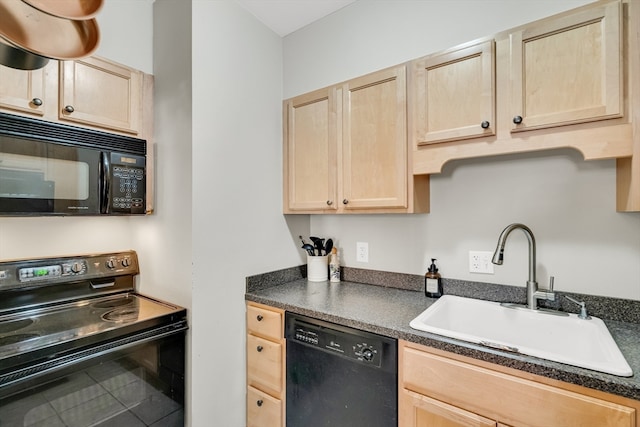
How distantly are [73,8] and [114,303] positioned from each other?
4.82ft

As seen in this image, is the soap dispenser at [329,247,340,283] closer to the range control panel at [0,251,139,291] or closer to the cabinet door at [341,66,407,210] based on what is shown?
the cabinet door at [341,66,407,210]

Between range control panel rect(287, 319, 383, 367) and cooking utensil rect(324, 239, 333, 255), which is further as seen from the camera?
cooking utensil rect(324, 239, 333, 255)

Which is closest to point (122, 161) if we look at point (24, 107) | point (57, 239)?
point (24, 107)

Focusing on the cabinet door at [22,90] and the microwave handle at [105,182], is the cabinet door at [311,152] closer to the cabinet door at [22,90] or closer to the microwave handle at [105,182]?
the microwave handle at [105,182]

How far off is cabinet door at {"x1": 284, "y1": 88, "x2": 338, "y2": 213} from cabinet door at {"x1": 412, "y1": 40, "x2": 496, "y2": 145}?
1.64ft

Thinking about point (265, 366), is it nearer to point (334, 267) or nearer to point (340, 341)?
point (340, 341)

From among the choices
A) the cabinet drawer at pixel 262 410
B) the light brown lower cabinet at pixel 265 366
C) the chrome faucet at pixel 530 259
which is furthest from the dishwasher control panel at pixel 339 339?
the chrome faucet at pixel 530 259

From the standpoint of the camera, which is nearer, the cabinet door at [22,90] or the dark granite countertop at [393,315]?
the dark granite countertop at [393,315]

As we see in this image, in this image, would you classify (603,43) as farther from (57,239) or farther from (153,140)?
(57,239)

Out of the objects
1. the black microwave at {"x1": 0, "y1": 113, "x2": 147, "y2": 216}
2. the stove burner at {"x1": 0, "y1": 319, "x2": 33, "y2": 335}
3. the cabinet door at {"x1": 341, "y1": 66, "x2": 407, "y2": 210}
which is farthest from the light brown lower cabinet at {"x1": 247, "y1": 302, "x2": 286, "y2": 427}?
the stove burner at {"x1": 0, "y1": 319, "x2": 33, "y2": 335}

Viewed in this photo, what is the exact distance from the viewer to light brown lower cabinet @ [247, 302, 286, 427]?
61.7 inches

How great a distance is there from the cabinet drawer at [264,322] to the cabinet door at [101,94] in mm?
1174

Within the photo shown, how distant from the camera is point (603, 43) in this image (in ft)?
3.55

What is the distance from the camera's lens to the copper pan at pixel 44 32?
26.6 inches
